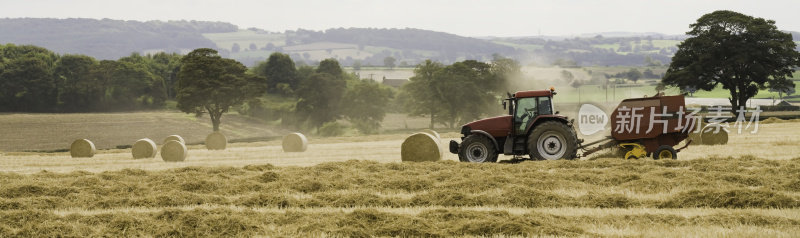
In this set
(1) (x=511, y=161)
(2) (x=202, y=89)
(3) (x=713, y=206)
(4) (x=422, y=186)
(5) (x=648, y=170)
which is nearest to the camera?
(3) (x=713, y=206)

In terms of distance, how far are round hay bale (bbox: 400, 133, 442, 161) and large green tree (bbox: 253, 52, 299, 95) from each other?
8807 centimetres

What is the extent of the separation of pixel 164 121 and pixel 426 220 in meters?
76.0

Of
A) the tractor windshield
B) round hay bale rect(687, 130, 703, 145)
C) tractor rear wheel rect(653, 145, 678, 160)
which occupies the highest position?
the tractor windshield

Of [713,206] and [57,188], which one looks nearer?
[713,206]

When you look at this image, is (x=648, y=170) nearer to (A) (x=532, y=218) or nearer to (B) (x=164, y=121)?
(A) (x=532, y=218)

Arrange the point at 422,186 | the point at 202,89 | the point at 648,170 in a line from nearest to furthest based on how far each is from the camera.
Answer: the point at 422,186 < the point at 648,170 < the point at 202,89

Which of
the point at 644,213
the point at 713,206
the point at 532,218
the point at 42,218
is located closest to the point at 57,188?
the point at 42,218

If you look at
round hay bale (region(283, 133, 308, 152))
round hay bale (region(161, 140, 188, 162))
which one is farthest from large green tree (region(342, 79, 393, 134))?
round hay bale (region(161, 140, 188, 162))

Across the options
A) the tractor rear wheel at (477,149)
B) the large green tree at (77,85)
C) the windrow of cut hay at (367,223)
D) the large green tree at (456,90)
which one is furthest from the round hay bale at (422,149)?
the large green tree at (77,85)

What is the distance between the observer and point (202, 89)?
66.8m

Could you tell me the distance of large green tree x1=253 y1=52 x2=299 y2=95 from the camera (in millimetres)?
111000

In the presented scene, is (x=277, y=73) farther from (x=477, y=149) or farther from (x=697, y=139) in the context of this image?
(x=477, y=149)

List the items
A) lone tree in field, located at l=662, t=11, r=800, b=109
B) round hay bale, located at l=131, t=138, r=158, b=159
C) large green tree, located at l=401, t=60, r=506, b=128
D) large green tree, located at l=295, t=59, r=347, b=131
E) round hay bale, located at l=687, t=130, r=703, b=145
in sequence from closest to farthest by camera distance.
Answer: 1. round hay bale, located at l=687, t=130, r=703, b=145
2. round hay bale, located at l=131, t=138, r=158, b=159
3. lone tree in field, located at l=662, t=11, r=800, b=109
4. large green tree, located at l=401, t=60, r=506, b=128
5. large green tree, located at l=295, t=59, r=347, b=131

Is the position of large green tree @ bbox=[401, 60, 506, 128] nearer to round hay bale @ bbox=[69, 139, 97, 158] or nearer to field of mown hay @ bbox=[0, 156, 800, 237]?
round hay bale @ bbox=[69, 139, 97, 158]
